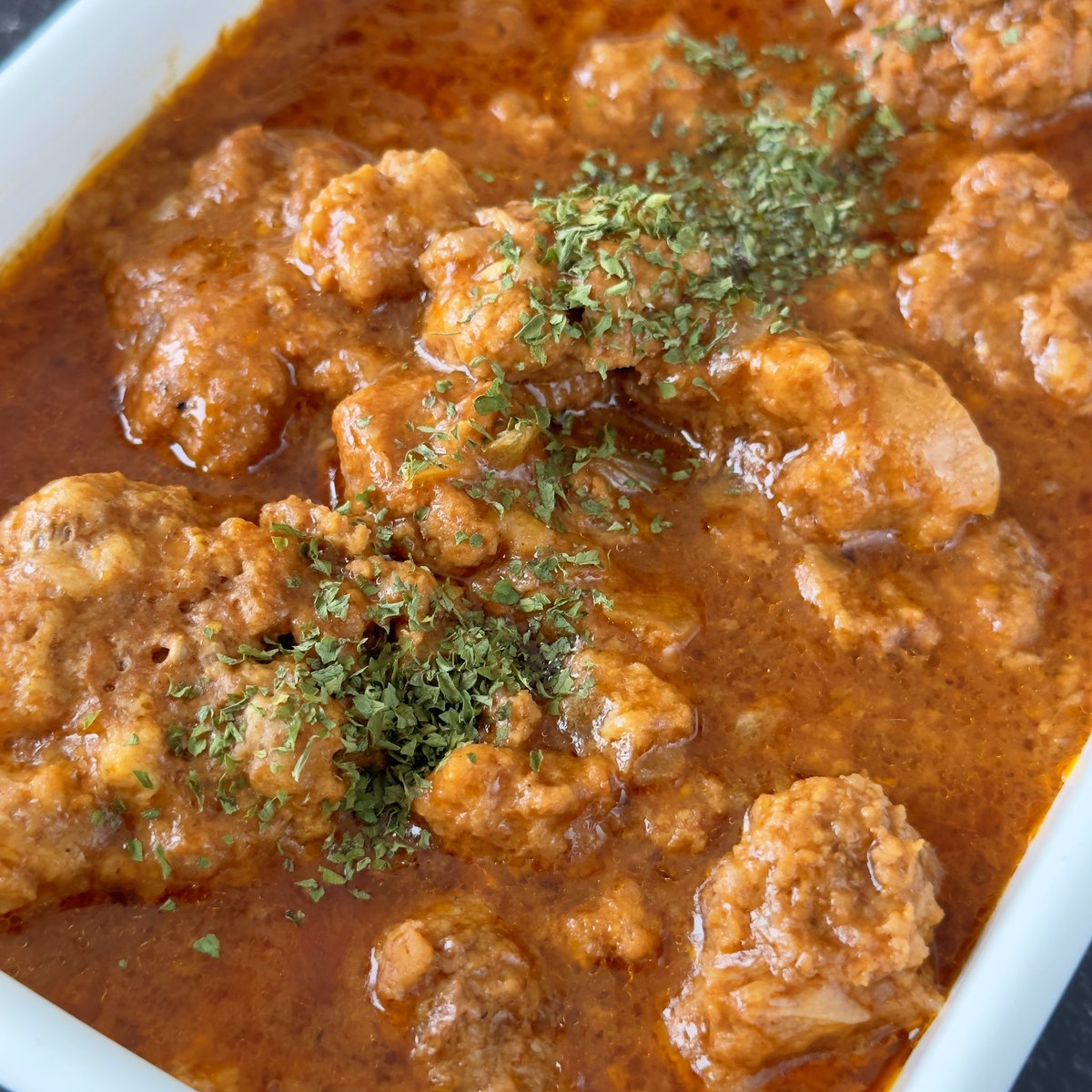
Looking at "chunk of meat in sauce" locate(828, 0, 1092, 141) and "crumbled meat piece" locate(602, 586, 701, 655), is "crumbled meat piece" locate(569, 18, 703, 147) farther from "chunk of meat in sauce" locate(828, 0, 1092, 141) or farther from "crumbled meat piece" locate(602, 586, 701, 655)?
"crumbled meat piece" locate(602, 586, 701, 655)

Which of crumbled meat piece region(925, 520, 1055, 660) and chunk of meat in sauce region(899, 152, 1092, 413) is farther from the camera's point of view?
chunk of meat in sauce region(899, 152, 1092, 413)

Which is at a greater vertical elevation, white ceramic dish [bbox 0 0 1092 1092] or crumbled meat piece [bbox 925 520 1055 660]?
white ceramic dish [bbox 0 0 1092 1092]

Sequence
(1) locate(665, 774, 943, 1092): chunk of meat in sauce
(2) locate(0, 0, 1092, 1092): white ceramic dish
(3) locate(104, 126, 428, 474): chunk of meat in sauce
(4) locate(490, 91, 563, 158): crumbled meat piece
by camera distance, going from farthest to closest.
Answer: (4) locate(490, 91, 563, 158): crumbled meat piece, (3) locate(104, 126, 428, 474): chunk of meat in sauce, (1) locate(665, 774, 943, 1092): chunk of meat in sauce, (2) locate(0, 0, 1092, 1092): white ceramic dish

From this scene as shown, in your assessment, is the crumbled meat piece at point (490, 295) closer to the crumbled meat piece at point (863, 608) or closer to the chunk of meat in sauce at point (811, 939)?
the crumbled meat piece at point (863, 608)

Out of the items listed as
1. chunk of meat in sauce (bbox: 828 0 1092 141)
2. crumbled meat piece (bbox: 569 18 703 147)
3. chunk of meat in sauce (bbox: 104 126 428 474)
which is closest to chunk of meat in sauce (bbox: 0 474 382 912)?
chunk of meat in sauce (bbox: 104 126 428 474)

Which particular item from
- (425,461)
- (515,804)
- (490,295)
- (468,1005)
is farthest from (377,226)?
(468,1005)

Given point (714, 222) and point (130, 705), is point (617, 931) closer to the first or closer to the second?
point (130, 705)

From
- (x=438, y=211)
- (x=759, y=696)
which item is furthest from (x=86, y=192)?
(x=759, y=696)

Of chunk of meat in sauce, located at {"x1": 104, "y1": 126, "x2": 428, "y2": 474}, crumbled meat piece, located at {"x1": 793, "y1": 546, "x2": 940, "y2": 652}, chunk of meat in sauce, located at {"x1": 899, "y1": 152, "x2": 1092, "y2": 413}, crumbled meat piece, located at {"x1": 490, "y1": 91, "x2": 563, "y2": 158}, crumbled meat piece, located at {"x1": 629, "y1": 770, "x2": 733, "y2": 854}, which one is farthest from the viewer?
crumbled meat piece, located at {"x1": 490, "y1": 91, "x2": 563, "y2": 158}
